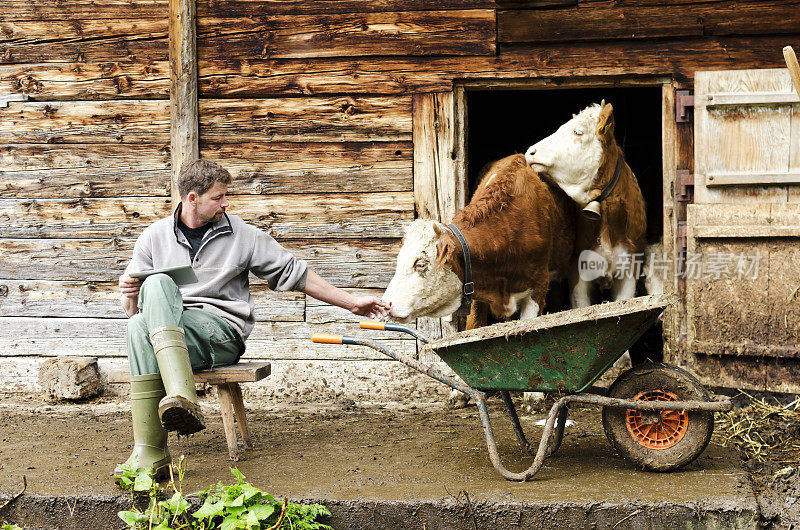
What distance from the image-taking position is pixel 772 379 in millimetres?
4797

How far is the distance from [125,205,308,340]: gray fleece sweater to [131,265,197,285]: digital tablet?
0.77 feet

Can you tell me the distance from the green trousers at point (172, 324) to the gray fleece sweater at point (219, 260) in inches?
4.2

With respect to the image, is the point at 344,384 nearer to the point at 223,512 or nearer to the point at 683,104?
the point at 223,512

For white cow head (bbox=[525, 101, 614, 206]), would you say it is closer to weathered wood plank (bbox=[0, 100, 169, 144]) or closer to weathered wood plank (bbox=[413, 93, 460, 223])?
weathered wood plank (bbox=[413, 93, 460, 223])

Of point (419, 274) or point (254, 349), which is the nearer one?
point (419, 274)

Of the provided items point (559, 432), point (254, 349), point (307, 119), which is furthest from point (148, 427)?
point (307, 119)

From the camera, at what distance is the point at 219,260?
407cm

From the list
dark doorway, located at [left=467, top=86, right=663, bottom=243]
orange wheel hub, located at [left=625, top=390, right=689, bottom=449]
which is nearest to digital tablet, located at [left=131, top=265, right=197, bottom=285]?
orange wheel hub, located at [left=625, top=390, right=689, bottom=449]

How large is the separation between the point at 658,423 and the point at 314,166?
114 inches

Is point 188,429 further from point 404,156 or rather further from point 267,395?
point 404,156

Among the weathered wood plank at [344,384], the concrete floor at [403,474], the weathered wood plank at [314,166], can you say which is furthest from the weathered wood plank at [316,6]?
the concrete floor at [403,474]

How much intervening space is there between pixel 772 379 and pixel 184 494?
3396 millimetres

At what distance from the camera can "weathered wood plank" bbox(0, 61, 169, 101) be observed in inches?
219

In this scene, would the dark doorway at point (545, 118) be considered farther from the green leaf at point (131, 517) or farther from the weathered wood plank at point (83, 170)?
the green leaf at point (131, 517)
